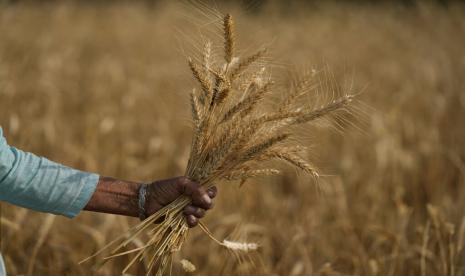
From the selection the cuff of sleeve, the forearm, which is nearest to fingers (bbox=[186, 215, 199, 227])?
the forearm

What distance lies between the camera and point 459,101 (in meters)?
4.44

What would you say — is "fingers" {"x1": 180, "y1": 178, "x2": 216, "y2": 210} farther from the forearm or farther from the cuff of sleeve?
the cuff of sleeve

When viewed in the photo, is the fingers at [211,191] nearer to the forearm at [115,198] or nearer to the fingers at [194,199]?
the fingers at [194,199]

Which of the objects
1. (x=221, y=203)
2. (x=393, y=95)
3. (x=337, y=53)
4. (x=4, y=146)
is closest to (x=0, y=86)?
(x=221, y=203)

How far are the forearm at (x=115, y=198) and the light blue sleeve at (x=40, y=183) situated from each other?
2 centimetres

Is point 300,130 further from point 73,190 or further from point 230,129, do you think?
point 73,190

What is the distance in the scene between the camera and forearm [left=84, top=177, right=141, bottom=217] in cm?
142

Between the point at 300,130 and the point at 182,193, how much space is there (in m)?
0.37

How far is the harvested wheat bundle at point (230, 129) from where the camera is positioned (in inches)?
53.1

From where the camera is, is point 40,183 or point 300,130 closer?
point 40,183

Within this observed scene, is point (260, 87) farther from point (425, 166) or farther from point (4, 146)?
point (425, 166)

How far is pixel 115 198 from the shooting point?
1.43 meters

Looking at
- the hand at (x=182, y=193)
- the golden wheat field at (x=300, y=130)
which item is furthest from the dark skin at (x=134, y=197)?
the golden wheat field at (x=300, y=130)

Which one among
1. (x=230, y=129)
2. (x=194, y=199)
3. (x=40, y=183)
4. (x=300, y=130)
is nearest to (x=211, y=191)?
(x=194, y=199)
